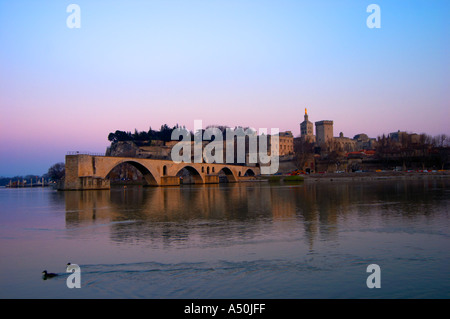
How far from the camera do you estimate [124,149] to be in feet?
375

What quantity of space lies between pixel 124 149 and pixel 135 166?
60.3 meters

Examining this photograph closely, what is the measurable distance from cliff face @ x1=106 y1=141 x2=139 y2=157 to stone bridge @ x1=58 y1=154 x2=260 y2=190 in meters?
35.6

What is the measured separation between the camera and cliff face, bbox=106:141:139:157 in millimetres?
112425

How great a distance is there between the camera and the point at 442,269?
293 inches

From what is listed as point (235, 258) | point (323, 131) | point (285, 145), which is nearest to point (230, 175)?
point (285, 145)

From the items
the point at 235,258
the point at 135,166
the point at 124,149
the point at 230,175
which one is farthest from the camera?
the point at 124,149

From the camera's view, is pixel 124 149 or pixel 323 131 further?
pixel 323 131

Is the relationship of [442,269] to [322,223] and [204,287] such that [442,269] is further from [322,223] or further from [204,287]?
[322,223]

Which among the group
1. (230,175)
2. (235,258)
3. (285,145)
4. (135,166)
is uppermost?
(285,145)

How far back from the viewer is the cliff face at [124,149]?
112 metres

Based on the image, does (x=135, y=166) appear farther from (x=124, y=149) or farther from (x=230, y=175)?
(x=124, y=149)

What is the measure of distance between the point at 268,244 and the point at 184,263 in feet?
8.74

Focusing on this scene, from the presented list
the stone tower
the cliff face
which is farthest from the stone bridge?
the stone tower
